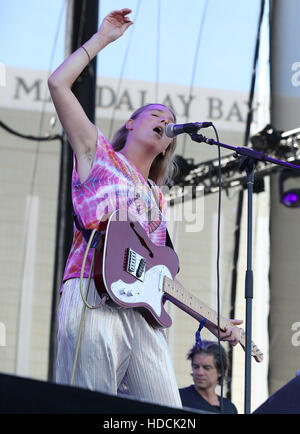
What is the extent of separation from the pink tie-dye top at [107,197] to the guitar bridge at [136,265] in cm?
12

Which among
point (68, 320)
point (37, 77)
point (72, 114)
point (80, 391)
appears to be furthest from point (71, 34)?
point (80, 391)

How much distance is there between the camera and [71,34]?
5684 millimetres

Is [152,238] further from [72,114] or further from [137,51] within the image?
[137,51]

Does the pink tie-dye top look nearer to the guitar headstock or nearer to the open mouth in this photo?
the open mouth

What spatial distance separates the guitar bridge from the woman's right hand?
731 mm

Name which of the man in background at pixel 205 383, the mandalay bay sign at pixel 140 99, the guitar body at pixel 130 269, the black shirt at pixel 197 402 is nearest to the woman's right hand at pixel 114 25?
the guitar body at pixel 130 269

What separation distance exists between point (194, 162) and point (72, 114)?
3.45m

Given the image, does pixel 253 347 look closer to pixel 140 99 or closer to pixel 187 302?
pixel 187 302

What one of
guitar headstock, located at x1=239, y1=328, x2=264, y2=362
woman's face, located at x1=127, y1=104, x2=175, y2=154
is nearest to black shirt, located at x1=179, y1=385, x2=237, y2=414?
guitar headstock, located at x1=239, y1=328, x2=264, y2=362

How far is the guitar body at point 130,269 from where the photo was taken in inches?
87.0

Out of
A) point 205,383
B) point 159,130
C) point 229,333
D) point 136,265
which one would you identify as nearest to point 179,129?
point 159,130

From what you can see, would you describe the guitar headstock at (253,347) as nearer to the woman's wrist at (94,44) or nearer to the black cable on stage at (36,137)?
the woman's wrist at (94,44)

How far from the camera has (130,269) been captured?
2.28 meters

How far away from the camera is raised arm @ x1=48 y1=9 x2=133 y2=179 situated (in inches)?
Answer: 93.0
